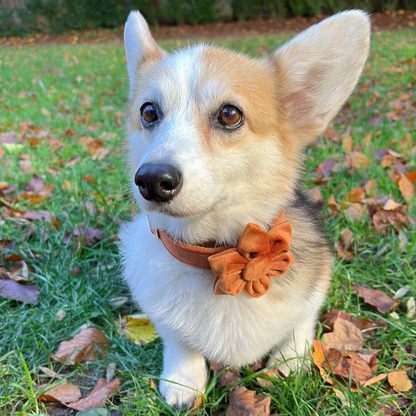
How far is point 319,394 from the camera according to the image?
1785mm

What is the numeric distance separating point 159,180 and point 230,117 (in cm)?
49

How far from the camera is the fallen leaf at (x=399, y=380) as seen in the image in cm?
180

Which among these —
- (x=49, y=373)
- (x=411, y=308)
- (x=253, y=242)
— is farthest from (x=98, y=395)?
(x=411, y=308)

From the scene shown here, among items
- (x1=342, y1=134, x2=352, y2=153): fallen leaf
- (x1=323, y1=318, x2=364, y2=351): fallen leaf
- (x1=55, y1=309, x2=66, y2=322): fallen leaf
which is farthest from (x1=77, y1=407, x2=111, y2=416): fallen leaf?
(x1=342, y1=134, x2=352, y2=153): fallen leaf

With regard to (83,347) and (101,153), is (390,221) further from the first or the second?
(101,153)

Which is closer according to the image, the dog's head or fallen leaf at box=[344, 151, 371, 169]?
the dog's head

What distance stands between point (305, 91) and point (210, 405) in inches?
62.3

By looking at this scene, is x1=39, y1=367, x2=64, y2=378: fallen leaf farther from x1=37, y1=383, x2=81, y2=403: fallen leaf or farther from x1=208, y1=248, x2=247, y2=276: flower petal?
x1=208, y1=248, x2=247, y2=276: flower petal

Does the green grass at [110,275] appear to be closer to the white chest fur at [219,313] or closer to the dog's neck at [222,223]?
the white chest fur at [219,313]

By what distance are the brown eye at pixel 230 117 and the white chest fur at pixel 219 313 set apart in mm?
675

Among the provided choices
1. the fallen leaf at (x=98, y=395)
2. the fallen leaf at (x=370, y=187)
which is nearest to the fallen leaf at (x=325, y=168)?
the fallen leaf at (x=370, y=187)

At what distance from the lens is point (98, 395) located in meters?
1.83

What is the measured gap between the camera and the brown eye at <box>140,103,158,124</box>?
5.82 feet

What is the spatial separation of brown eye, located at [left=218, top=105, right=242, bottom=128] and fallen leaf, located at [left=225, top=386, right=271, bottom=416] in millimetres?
1221
